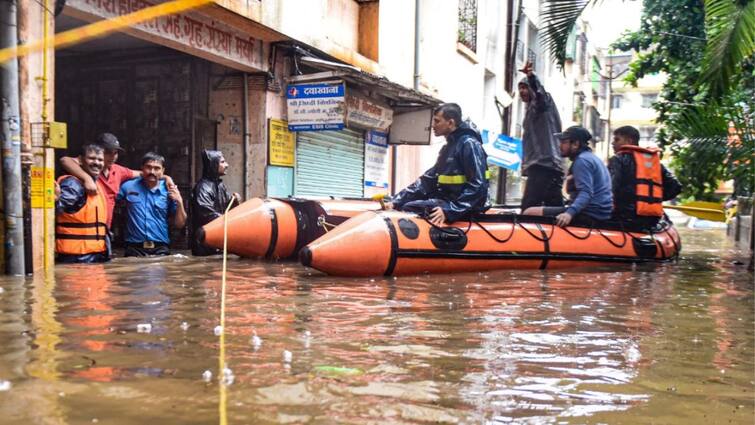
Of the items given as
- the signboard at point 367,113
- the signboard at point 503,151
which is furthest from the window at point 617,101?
the signboard at point 367,113

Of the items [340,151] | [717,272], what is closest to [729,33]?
[717,272]

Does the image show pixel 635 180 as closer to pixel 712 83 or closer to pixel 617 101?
pixel 712 83

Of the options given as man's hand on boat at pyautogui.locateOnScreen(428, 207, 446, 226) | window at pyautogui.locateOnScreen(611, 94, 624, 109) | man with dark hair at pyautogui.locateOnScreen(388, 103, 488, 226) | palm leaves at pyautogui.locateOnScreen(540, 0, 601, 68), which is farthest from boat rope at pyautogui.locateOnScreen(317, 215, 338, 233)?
window at pyautogui.locateOnScreen(611, 94, 624, 109)

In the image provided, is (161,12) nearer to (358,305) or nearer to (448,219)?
(448,219)

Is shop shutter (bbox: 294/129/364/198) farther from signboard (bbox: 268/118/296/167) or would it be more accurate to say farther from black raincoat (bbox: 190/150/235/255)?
black raincoat (bbox: 190/150/235/255)

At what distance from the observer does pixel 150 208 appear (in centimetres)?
800

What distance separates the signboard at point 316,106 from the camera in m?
10.7

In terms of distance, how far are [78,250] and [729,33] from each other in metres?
7.35

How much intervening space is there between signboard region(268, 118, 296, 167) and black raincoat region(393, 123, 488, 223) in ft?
12.5

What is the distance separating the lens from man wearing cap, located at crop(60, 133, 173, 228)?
7066 mm

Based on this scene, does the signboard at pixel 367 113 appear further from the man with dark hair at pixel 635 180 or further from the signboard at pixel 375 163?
the man with dark hair at pixel 635 180

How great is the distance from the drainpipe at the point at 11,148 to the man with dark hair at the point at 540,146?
561cm

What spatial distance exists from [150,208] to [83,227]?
2.84ft

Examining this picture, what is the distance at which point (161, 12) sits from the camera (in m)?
8.70
